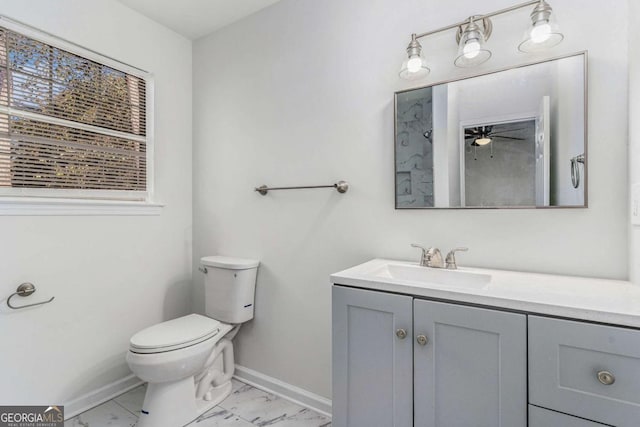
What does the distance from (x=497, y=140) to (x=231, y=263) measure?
62.8 inches


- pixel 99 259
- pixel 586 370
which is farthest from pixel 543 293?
pixel 99 259

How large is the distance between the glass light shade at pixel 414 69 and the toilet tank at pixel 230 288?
1.40 m

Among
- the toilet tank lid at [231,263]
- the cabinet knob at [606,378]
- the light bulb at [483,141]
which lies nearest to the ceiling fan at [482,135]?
the light bulb at [483,141]

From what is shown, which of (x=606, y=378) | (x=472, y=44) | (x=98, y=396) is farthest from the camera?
(x=98, y=396)

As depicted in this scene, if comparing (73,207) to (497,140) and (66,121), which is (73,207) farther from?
(497,140)

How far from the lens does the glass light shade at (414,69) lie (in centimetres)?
143

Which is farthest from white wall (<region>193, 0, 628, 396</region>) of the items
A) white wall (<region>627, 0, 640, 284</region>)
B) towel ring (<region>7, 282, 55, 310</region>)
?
towel ring (<region>7, 282, 55, 310</region>)

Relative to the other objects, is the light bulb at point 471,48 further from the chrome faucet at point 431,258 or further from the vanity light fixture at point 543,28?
the chrome faucet at point 431,258

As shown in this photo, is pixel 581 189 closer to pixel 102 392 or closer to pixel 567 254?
pixel 567 254

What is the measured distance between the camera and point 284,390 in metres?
1.93

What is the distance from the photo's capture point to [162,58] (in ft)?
7.36

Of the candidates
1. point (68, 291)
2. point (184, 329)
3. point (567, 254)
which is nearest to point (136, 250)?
point (68, 291)

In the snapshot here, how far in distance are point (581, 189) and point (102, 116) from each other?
99.0 inches

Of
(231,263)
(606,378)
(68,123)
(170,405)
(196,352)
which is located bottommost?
(170,405)
